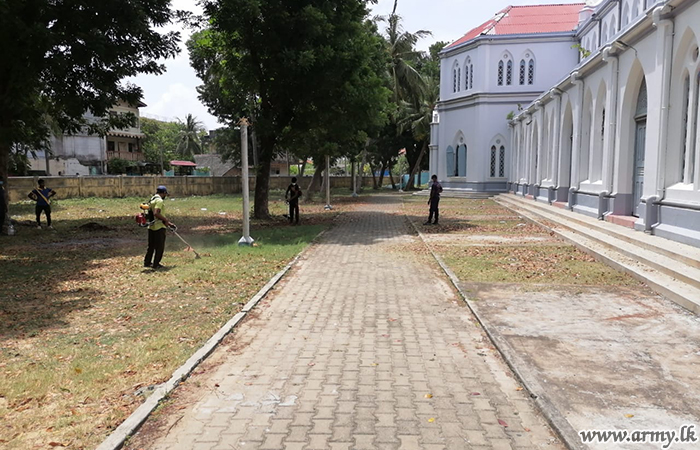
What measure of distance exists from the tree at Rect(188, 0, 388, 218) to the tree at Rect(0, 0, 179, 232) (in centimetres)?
220

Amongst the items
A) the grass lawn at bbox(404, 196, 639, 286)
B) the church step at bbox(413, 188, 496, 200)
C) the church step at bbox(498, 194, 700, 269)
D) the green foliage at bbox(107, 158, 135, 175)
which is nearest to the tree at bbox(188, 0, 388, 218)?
the grass lawn at bbox(404, 196, 639, 286)

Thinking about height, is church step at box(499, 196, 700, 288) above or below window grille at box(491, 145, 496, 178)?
below

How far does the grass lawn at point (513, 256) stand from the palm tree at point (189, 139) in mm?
61818

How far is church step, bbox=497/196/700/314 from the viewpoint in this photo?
694cm

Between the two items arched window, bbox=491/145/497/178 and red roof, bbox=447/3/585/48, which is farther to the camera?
arched window, bbox=491/145/497/178

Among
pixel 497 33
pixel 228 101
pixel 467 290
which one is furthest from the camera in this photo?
pixel 497 33

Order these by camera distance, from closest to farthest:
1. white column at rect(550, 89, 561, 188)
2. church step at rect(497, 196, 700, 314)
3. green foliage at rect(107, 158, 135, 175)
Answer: church step at rect(497, 196, 700, 314)
white column at rect(550, 89, 561, 188)
green foliage at rect(107, 158, 135, 175)

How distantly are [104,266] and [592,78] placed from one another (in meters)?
14.3

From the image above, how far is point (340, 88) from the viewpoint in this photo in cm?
1633

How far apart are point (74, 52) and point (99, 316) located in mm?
10614

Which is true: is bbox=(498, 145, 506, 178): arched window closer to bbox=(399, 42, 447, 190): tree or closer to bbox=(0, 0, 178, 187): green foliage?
bbox=(399, 42, 447, 190): tree

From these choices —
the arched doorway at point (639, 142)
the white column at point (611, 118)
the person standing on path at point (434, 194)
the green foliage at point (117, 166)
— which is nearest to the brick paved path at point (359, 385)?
the arched doorway at point (639, 142)

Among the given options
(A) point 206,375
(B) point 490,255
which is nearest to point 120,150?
(B) point 490,255

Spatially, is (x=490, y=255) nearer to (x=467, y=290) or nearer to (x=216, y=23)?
(x=467, y=290)
